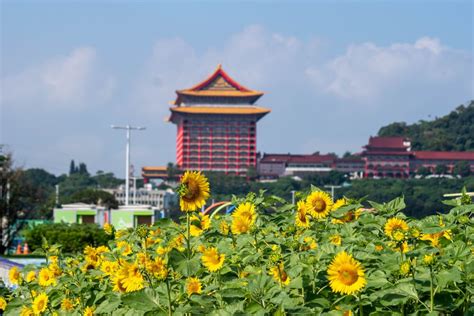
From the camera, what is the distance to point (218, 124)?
122875mm

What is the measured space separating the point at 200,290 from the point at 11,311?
1.23 meters

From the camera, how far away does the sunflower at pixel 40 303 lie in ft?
11.1

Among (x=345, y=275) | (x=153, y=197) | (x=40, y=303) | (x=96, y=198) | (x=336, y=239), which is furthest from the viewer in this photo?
(x=153, y=197)

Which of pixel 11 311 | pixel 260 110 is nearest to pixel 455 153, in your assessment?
pixel 260 110

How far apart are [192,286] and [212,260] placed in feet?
0.33

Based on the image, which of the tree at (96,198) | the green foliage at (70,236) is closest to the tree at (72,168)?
the tree at (96,198)

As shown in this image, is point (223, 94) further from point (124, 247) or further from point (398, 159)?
point (124, 247)

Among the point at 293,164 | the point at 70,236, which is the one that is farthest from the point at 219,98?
the point at 70,236

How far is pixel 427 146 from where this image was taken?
439ft

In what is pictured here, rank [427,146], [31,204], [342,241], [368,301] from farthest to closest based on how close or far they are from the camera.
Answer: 1. [427,146]
2. [31,204]
3. [342,241]
4. [368,301]

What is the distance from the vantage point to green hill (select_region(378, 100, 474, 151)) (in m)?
133

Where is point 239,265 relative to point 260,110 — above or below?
below

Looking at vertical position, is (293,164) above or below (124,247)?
above

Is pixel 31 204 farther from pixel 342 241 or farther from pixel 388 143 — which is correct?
pixel 388 143
